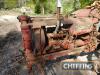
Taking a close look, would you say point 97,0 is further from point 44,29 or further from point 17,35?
point 17,35

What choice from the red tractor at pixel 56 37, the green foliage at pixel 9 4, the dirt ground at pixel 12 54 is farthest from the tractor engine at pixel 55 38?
the green foliage at pixel 9 4

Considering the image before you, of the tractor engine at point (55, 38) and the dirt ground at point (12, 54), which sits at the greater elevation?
the tractor engine at point (55, 38)

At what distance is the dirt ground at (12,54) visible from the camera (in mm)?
8359

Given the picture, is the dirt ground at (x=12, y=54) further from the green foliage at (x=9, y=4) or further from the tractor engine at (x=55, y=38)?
the green foliage at (x=9, y=4)

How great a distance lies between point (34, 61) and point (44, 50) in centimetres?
44

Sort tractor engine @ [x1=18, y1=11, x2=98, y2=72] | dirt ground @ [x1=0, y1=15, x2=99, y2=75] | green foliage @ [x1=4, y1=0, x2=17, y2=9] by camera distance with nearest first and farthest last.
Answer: tractor engine @ [x1=18, y1=11, x2=98, y2=72] < dirt ground @ [x1=0, y1=15, x2=99, y2=75] < green foliage @ [x1=4, y1=0, x2=17, y2=9]

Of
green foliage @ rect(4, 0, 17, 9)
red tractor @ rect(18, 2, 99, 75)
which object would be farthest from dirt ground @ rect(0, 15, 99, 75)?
green foliage @ rect(4, 0, 17, 9)

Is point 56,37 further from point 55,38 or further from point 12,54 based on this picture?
point 12,54

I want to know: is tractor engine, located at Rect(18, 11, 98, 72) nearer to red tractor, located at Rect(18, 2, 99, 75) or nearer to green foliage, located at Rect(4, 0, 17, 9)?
red tractor, located at Rect(18, 2, 99, 75)

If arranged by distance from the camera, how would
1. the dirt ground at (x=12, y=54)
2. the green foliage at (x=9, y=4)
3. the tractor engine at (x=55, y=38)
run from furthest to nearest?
the green foliage at (x=9, y=4) < the dirt ground at (x=12, y=54) < the tractor engine at (x=55, y=38)

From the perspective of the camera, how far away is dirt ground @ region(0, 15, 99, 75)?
8359mm

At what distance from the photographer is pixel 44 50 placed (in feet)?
19.5

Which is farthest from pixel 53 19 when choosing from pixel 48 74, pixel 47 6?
pixel 47 6

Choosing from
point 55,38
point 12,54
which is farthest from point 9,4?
point 55,38
